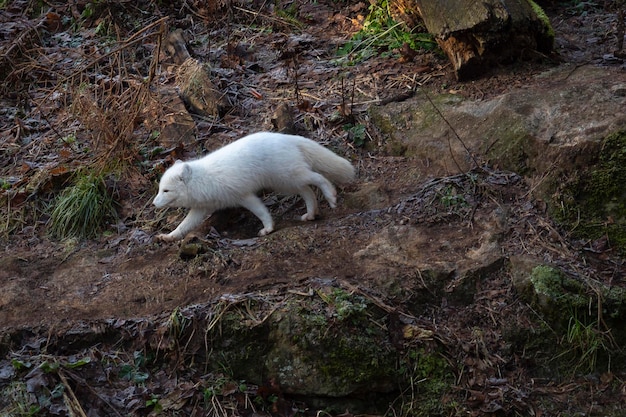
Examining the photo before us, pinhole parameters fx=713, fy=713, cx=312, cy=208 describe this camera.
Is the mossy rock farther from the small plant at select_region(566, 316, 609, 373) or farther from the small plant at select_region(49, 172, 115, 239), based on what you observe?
the small plant at select_region(49, 172, 115, 239)

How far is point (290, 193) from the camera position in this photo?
6.30m

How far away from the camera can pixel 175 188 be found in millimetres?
6129

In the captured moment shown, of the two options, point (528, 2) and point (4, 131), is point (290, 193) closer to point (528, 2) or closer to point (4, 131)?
point (528, 2)

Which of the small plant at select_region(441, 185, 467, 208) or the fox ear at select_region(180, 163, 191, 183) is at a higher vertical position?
the fox ear at select_region(180, 163, 191, 183)

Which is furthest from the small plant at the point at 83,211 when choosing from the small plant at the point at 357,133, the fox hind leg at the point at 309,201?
the small plant at the point at 357,133

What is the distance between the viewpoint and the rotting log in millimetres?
6711

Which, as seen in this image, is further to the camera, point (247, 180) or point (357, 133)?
point (357, 133)

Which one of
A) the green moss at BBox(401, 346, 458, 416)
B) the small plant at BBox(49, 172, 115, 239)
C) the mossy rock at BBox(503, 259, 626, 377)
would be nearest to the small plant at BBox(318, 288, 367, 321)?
the green moss at BBox(401, 346, 458, 416)

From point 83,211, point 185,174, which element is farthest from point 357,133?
point 83,211

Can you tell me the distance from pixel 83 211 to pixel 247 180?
1.64 metres

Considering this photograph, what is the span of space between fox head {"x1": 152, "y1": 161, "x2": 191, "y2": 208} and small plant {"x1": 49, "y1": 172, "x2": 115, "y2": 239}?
69cm

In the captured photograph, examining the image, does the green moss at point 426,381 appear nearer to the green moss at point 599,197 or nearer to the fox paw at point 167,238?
the green moss at point 599,197

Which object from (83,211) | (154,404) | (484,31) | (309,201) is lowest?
(154,404)

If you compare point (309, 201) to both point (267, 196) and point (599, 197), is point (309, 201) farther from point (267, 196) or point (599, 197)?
point (599, 197)
